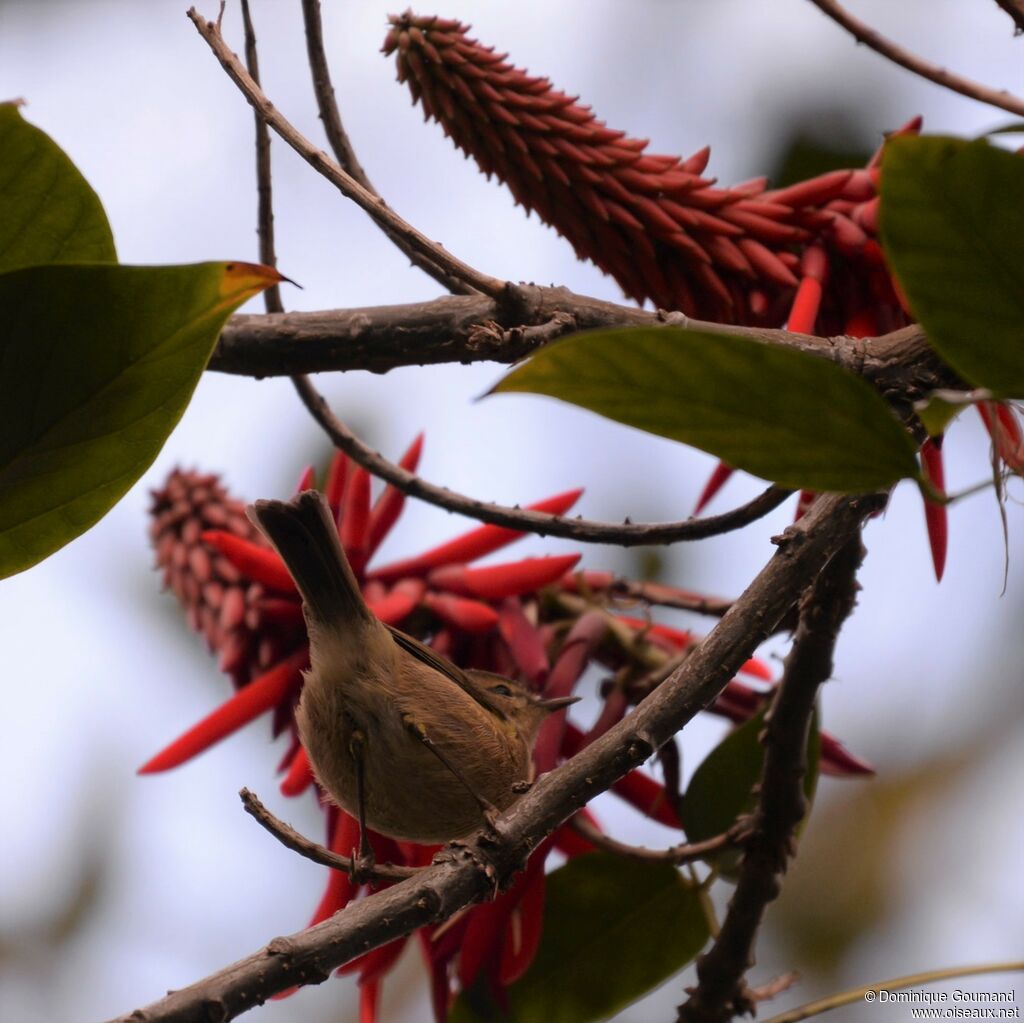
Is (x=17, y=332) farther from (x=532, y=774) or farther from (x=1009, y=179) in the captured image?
(x=532, y=774)

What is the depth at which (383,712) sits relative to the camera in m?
1.24

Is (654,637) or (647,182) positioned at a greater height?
(647,182)

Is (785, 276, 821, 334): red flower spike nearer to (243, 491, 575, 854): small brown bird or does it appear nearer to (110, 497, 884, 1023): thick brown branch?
(110, 497, 884, 1023): thick brown branch

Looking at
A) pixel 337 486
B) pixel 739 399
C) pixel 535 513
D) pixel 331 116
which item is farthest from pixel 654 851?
pixel 331 116

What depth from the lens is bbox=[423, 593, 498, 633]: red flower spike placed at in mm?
1343

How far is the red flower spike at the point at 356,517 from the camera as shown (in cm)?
138

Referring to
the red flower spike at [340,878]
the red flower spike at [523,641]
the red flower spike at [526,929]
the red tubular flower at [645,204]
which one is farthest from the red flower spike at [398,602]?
the red tubular flower at [645,204]

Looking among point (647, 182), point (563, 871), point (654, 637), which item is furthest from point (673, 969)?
point (647, 182)

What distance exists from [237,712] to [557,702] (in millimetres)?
349

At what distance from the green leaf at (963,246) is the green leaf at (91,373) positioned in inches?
14.3

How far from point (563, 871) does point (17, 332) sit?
0.84m

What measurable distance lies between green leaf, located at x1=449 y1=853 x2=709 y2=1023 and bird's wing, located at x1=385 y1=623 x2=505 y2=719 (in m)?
0.20

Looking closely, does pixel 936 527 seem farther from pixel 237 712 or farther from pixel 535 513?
pixel 237 712

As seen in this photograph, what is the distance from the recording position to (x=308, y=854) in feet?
2.81
